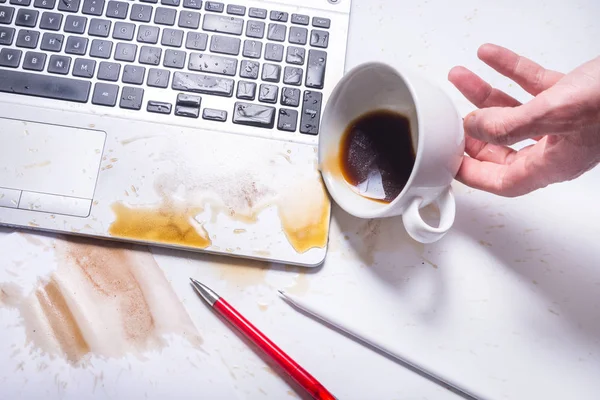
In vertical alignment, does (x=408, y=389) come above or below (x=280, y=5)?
below

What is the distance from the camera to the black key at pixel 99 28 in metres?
0.47

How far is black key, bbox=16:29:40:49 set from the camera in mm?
463

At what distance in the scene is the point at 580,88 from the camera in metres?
0.35

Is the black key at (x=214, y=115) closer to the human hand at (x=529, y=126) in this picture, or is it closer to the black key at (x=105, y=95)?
the black key at (x=105, y=95)

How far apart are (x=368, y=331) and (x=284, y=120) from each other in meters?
0.21

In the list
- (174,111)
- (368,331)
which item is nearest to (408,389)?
(368,331)

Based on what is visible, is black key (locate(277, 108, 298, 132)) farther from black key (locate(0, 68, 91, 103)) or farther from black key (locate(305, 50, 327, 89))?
black key (locate(0, 68, 91, 103))

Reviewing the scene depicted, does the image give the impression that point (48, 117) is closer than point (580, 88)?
No

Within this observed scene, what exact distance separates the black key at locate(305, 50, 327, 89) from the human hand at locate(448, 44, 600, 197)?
0.12 metres

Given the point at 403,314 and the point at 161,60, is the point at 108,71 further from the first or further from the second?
the point at 403,314

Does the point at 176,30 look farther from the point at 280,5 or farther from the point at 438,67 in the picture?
the point at 438,67

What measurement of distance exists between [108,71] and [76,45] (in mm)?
41

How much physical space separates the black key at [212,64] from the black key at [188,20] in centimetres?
3

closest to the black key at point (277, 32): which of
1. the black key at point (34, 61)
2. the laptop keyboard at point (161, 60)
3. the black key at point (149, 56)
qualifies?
the laptop keyboard at point (161, 60)
